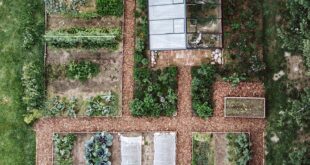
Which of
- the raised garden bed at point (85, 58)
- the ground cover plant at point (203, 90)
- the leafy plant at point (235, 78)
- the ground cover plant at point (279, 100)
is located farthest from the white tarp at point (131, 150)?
the ground cover plant at point (279, 100)

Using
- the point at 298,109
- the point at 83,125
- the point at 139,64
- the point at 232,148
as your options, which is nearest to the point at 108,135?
the point at 83,125

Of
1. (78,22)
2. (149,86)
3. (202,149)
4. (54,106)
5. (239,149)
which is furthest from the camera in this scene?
(78,22)

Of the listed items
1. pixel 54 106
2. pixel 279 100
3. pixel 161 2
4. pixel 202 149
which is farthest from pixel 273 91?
pixel 54 106

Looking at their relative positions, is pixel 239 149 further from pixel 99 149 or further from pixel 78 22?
pixel 78 22

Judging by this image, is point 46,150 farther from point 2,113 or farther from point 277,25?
point 277,25

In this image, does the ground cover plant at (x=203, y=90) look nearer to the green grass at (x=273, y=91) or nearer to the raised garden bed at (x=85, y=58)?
the green grass at (x=273, y=91)
